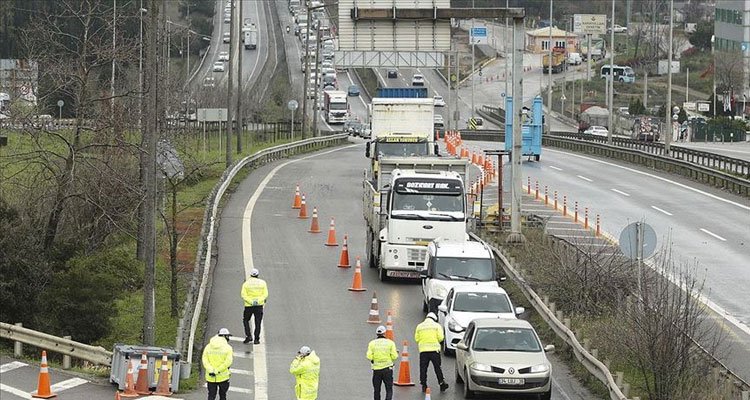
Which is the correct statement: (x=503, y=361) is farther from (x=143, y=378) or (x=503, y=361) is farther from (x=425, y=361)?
(x=143, y=378)

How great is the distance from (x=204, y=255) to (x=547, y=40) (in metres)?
132

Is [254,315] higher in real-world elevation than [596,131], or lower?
lower

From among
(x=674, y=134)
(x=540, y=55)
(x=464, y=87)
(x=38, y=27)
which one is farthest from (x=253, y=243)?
(x=540, y=55)

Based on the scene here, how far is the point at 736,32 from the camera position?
12988 centimetres

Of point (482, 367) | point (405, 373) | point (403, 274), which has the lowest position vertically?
point (405, 373)

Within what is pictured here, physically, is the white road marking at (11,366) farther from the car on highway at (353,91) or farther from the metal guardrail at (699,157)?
the car on highway at (353,91)

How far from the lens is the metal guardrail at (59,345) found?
2431 centimetres

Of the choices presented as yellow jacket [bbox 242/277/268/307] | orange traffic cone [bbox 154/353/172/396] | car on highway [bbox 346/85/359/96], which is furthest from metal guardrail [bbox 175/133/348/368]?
car on highway [bbox 346/85/359/96]

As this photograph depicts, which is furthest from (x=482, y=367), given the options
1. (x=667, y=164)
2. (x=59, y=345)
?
(x=667, y=164)

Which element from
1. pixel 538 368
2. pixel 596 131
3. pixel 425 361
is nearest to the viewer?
pixel 538 368

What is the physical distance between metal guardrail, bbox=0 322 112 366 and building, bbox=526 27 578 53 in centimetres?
13857

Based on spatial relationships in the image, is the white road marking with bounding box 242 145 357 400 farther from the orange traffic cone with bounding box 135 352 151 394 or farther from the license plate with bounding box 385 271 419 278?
the license plate with bounding box 385 271 419 278

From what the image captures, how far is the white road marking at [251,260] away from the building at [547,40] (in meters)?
94.7

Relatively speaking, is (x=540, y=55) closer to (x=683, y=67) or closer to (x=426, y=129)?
(x=683, y=67)
